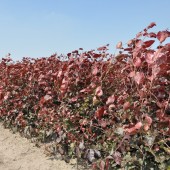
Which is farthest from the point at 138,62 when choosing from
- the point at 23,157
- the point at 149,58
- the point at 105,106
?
the point at 23,157

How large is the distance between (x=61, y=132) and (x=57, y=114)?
37 centimetres

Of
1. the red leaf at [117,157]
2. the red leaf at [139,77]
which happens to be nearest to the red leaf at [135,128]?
the red leaf at [139,77]

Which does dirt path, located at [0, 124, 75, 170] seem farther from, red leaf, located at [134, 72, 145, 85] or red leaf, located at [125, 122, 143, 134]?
red leaf, located at [134, 72, 145, 85]

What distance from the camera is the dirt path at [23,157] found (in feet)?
15.2

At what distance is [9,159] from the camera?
5.05m

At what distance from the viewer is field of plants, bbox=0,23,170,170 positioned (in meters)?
3.06

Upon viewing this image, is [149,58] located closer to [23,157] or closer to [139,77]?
[139,77]

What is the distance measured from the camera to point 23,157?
16.6 feet

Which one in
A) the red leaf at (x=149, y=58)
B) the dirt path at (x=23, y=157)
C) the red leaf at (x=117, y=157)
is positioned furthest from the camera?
the dirt path at (x=23, y=157)

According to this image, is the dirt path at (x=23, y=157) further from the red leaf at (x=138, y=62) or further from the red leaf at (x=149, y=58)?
the red leaf at (x=149, y=58)

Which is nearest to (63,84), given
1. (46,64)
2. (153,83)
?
(153,83)

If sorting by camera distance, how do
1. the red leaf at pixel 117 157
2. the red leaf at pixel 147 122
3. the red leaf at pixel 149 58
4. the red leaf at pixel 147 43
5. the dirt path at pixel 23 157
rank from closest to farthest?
the red leaf at pixel 149 58 < the red leaf at pixel 147 122 < the red leaf at pixel 147 43 < the red leaf at pixel 117 157 < the dirt path at pixel 23 157

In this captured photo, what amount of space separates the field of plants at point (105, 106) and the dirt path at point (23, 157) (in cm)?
19

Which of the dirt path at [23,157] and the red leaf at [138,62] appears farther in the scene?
the dirt path at [23,157]
